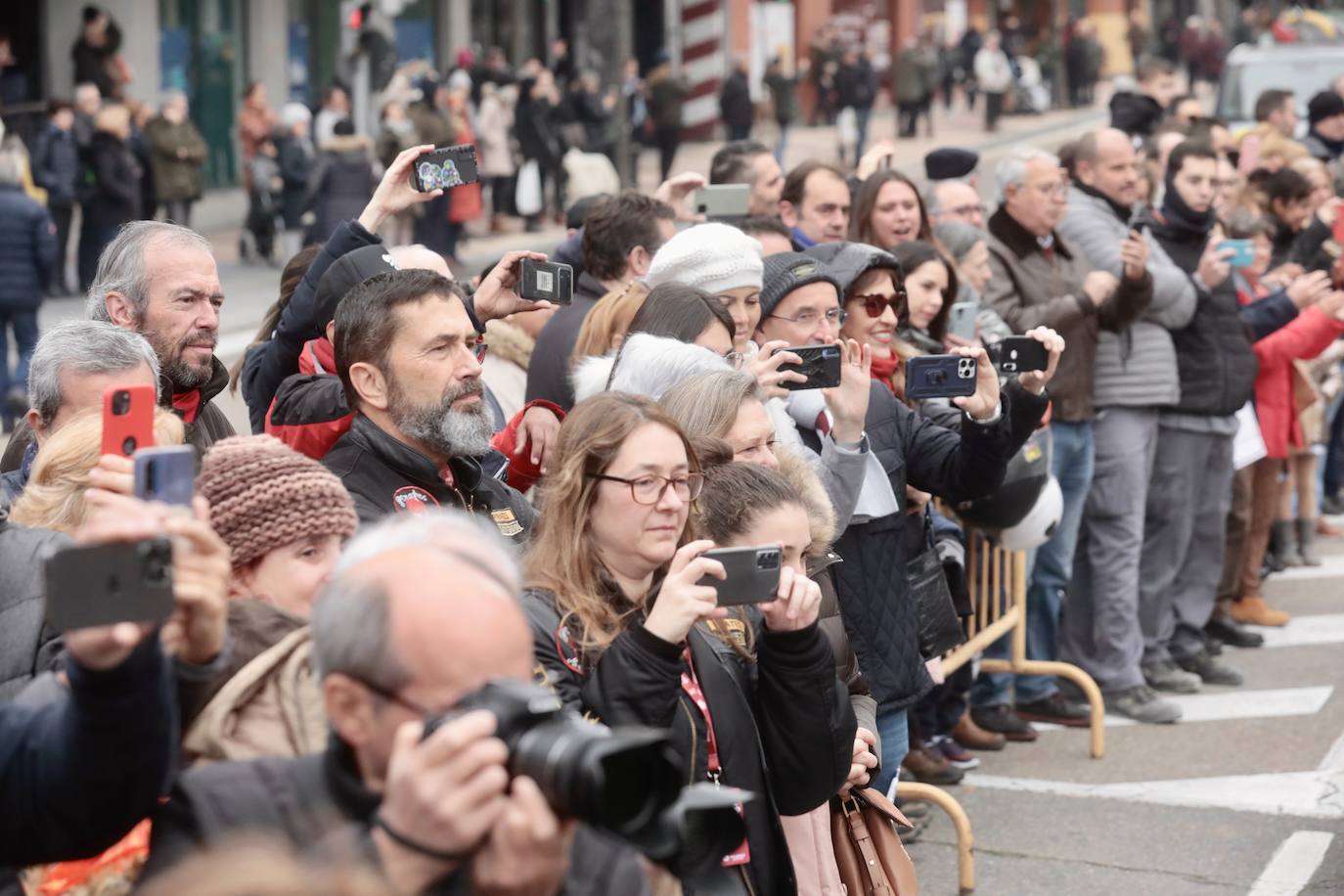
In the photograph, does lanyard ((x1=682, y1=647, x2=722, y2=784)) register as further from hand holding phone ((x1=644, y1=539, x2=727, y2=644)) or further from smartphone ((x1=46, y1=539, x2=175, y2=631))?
smartphone ((x1=46, y1=539, x2=175, y2=631))

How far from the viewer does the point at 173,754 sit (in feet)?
8.32

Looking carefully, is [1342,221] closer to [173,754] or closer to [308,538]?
[308,538]

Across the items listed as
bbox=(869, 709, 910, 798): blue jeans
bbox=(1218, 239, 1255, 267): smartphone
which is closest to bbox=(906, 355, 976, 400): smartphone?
bbox=(869, 709, 910, 798): blue jeans

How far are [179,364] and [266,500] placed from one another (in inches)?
68.4

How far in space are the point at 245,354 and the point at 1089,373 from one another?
3.45 metres

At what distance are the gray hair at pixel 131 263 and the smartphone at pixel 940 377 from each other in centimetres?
199

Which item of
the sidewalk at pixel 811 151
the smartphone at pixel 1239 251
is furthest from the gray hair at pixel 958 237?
the sidewalk at pixel 811 151

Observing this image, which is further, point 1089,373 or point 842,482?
point 1089,373

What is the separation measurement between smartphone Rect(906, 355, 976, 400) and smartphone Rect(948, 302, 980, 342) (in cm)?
134

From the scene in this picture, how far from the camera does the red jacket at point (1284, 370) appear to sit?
9133 millimetres

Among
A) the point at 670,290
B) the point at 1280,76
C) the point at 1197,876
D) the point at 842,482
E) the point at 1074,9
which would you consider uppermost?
the point at 1074,9

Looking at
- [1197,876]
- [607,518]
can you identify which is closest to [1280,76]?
[1197,876]

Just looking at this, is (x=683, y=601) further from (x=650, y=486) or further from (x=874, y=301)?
(x=874, y=301)

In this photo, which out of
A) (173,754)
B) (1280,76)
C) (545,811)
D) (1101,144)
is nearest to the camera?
(545,811)
